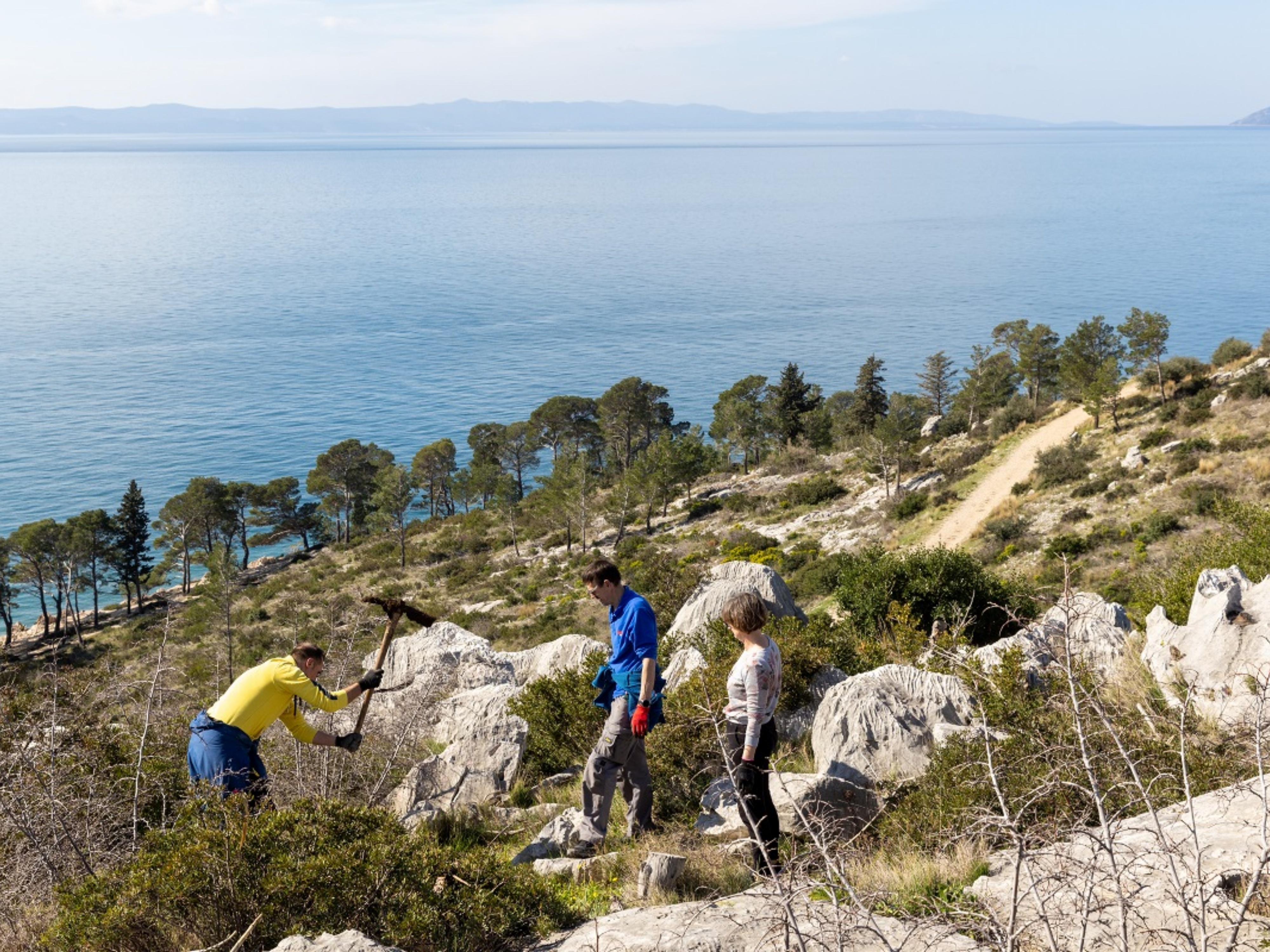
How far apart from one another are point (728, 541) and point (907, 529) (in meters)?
7.35

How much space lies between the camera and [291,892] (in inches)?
202

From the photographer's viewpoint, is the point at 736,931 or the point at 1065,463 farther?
the point at 1065,463

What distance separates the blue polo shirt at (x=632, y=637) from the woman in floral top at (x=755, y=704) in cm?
71

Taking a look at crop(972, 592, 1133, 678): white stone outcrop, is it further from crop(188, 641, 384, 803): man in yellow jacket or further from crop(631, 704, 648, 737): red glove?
crop(188, 641, 384, 803): man in yellow jacket

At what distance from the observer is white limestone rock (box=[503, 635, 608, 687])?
46.5 ft

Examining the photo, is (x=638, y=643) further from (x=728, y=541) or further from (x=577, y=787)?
(x=728, y=541)

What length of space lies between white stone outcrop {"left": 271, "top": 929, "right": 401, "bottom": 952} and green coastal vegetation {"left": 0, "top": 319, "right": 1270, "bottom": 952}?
0.22 metres

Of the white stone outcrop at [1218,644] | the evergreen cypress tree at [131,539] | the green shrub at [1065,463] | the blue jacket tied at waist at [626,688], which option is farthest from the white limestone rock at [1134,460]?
the evergreen cypress tree at [131,539]

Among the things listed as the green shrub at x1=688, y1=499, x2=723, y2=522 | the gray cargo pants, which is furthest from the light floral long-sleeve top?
the green shrub at x1=688, y1=499, x2=723, y2=522

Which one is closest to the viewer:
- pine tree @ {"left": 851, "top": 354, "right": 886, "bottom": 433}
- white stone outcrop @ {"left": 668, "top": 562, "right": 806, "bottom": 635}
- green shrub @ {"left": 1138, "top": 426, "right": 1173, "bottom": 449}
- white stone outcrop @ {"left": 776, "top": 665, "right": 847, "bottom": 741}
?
white stone outcrop @ {"left": 776, "top": 665, "right": 847, "bottom": 741}

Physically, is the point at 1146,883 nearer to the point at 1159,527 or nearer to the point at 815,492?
the point at 1159,527

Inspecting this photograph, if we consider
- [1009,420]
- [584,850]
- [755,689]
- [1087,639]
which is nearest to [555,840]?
[584,850]

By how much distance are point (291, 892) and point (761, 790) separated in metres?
3.00

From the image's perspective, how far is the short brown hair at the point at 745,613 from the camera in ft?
20.2
